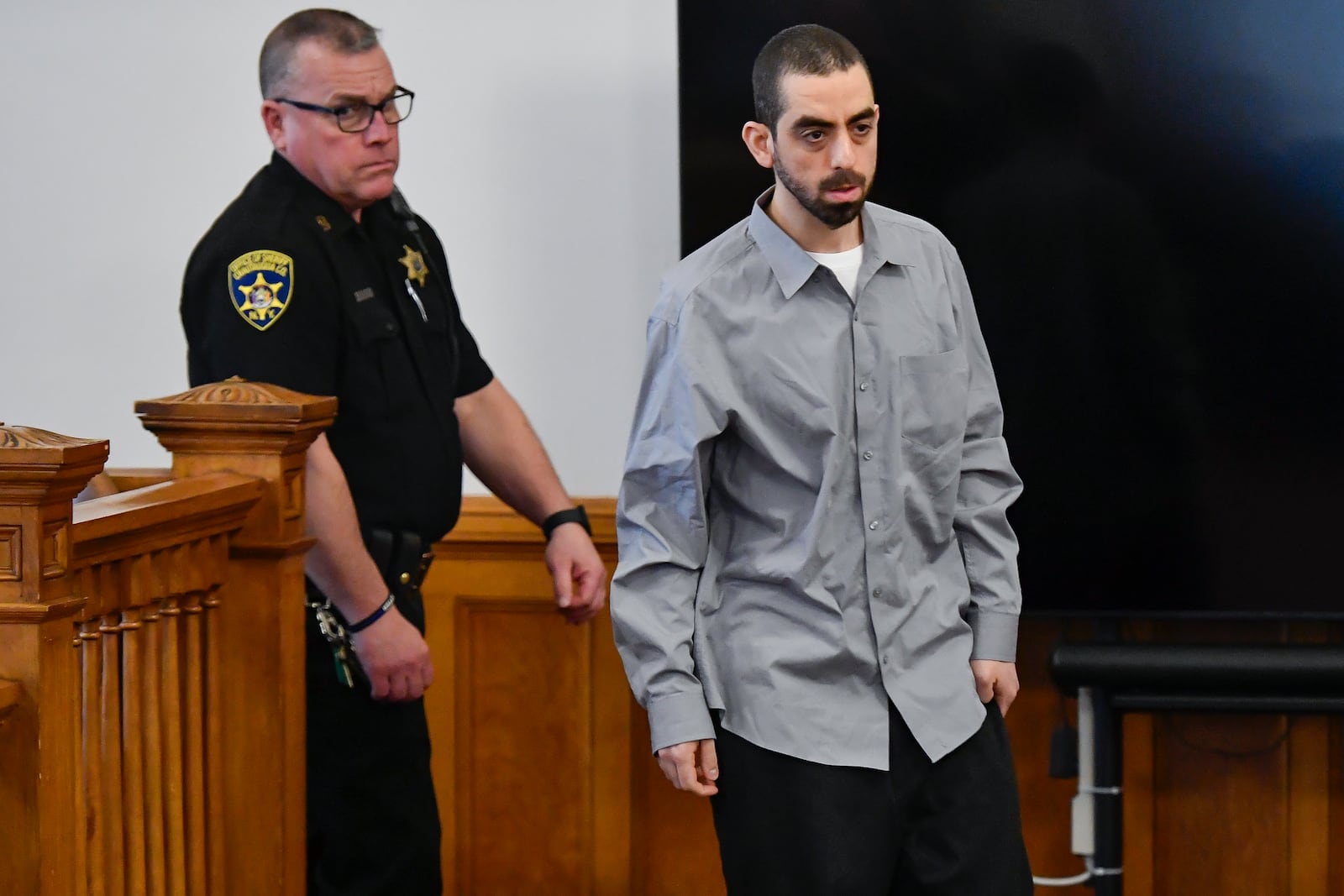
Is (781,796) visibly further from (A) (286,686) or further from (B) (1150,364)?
(B) (1150,364)

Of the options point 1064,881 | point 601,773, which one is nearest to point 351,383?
point 601,773

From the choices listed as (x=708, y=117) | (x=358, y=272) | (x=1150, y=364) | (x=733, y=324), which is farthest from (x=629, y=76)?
(x=733, y=324)

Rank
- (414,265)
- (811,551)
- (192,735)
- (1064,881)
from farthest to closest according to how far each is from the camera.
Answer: (1064,881) → (414,265) → (192,735) → (811,551)

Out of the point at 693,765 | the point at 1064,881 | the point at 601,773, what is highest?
the point at 693,765

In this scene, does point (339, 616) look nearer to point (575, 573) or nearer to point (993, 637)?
point (575, 573)

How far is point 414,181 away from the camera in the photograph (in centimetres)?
291

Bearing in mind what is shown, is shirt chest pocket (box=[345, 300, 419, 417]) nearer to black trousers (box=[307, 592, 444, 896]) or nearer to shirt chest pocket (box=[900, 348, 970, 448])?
black trousers (box=[307, 592, 444, 896])

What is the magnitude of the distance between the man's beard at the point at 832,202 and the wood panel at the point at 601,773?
1222 mm

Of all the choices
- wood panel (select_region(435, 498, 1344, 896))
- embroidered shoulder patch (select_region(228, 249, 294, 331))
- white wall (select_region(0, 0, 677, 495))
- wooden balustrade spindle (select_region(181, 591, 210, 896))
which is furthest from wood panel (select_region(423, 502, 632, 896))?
wooden balustrade spindle (select_region(181, 591, 210, 896))

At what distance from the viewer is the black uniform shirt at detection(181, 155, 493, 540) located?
209cm

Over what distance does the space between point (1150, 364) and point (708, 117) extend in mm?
846

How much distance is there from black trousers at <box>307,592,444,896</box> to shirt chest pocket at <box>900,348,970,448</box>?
0.92m

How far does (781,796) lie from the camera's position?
1688 millimetres

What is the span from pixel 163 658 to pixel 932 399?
35.9 inches
